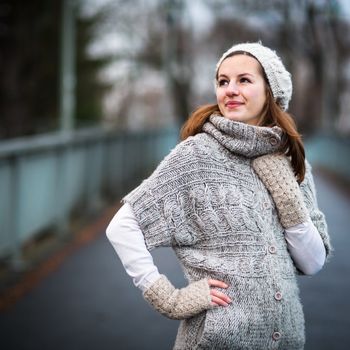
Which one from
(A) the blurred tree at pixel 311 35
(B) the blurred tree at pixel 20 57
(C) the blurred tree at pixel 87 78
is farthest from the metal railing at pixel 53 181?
(A) the blurred tree at pixel 311 35

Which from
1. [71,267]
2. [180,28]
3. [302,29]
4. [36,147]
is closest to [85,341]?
[71,267]

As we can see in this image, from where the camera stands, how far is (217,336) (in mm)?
2871

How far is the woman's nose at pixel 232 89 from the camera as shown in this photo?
2.99 metres

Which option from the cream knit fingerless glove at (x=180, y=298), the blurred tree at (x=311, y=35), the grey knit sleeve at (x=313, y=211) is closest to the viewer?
the cream knit fingerless glove at (x=180, y=298)

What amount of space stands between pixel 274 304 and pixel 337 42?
43.7 metres

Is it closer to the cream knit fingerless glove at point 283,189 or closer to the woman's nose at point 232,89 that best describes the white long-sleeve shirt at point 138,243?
the cream knit fingerless glove at point 283,189

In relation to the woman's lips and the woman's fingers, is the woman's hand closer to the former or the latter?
the woman's fingers

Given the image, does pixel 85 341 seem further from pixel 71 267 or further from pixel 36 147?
pixel 36 147

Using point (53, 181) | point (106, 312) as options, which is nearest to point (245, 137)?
point (106, 312)

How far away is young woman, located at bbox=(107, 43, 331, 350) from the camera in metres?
2.88

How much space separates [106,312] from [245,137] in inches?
157

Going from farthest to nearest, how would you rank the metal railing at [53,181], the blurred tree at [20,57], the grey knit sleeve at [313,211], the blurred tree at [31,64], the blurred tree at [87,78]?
the blurred tree at [87,78] < the blurred tree at [31,64] < the blurred tree at [20,57] < the metal railing at [53,181] < the grey knit sleeve at [313,211]

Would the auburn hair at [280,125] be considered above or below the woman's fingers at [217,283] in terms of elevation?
above

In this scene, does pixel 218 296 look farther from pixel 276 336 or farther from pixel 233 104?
pixel 233 104
